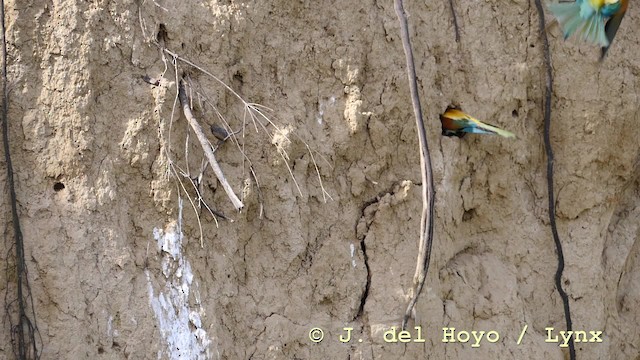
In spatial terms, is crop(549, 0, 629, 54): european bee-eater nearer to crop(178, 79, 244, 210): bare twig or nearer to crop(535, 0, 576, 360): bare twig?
crop(535, 0, 576, 360): bare twig

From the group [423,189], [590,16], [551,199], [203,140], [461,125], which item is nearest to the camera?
[203,140]

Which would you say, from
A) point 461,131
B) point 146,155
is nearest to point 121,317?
point 146,155

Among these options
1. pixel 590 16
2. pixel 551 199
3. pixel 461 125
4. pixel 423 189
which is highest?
pixel 590 16

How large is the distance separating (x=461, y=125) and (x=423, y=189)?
1.47 ft

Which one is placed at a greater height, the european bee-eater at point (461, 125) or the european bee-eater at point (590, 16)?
the european bee-eater at point (590, 16)

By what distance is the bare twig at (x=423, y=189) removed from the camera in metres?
3.11

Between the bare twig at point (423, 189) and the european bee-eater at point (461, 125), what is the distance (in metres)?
0.28

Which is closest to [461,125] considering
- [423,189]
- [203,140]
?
[423,189]

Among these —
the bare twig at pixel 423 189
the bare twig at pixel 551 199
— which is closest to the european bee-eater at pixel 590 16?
the bare twig at pixel 551 199

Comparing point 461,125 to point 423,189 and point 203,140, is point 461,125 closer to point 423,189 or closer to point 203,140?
point 423,189

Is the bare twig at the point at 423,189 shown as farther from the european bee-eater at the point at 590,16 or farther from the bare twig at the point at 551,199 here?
the bare twig at the point at 551,199

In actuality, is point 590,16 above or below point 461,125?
above

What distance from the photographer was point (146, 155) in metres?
2.95

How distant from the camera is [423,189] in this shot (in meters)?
3.14
